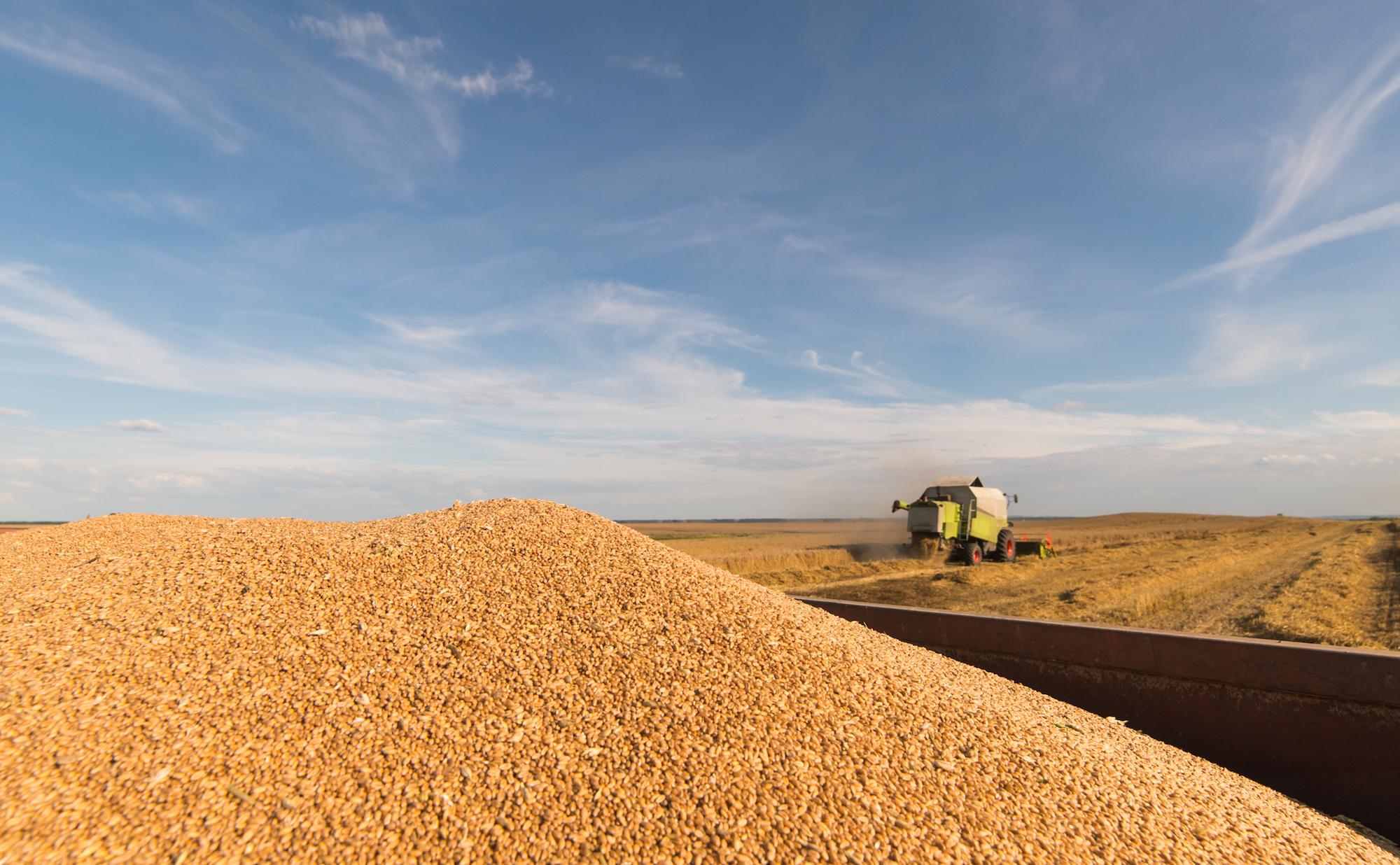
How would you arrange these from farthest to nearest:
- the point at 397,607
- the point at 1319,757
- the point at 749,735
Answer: the point at 397,607, the point at 1319,757, the point at 749,735

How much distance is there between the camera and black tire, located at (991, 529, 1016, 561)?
51.2ft

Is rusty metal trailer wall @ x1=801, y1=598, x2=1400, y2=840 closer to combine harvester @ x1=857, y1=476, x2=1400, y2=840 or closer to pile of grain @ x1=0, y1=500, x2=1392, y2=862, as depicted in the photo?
combine harvester @ x1=857, y1=476, x2=1400, y2=840

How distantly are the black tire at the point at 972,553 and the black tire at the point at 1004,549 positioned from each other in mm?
947

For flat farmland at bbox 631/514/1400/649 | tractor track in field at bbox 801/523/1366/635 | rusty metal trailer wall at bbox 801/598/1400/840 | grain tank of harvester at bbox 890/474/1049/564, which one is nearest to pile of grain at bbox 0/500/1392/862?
rusty metal trailer wall at bbox 801/598/1400/840

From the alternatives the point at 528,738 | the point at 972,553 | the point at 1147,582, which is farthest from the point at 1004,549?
the point at 528,738

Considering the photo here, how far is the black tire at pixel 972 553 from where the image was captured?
569 inches

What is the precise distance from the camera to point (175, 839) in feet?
6.33

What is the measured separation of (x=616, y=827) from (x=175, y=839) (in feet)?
3.75

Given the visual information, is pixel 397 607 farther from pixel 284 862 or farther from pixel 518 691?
pixel 284 862

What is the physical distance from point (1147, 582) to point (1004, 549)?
421 cm

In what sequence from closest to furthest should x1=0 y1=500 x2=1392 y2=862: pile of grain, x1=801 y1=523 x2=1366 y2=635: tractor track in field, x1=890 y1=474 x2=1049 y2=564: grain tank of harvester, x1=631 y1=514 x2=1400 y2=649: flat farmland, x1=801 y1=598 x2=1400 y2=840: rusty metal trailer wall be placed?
x1=0 y1=500 x2=1392 y2=862: pile of grain
x1=801 y1=598 x2=1400 y2=840: rusty metal trailer wall
x1=631 y1=514 x2=1400 y2=649: flat farmland
x1=801 y1=523 x2=1366 y2=635: tractor track in field
x1=890 y1=474 x2=1049 y2=564: grain tank of harvester

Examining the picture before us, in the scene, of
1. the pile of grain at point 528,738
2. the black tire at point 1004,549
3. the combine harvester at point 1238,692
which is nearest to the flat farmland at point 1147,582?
the black tire at point 1004,549


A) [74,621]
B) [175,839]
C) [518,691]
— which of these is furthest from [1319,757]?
[74,621]

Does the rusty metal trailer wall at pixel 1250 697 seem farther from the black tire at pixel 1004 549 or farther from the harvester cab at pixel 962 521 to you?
the black tire at pixel 1004 549
